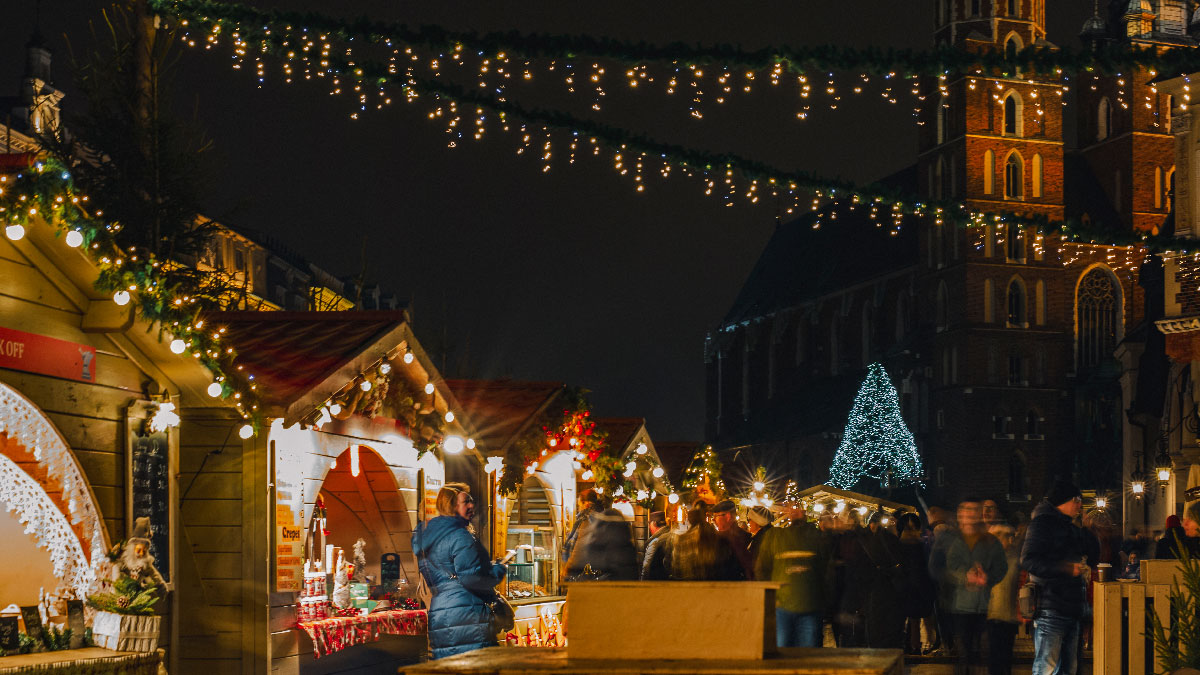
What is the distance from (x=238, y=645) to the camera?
39.9 ft

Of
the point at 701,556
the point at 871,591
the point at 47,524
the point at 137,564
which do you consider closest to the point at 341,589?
the point at 701,556

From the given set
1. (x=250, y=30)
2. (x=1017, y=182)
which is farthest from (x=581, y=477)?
(x=1017, y=182)

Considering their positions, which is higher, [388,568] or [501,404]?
[501,404]

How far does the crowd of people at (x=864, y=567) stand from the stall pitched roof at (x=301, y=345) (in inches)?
82.9

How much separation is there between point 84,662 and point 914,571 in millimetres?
8774

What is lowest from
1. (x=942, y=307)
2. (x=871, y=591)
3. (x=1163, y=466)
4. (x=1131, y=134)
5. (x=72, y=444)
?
(x=871, y=591)

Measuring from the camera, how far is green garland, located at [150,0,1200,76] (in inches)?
300

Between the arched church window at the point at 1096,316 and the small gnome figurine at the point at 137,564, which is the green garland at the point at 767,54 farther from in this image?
the arched church window at the point at 1096,316

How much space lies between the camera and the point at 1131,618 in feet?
36.2

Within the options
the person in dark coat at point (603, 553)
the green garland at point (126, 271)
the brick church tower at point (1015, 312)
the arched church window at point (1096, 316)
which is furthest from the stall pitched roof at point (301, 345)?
the arched church window at point (1096, 316)

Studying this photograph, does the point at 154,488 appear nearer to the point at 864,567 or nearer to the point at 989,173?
the point at 864,567

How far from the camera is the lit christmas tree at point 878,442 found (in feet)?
238

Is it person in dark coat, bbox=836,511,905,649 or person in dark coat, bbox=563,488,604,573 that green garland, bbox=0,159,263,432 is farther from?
person in dark coat, bbox=836,511,905,649

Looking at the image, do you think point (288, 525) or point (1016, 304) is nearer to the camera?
point (288, 525)
